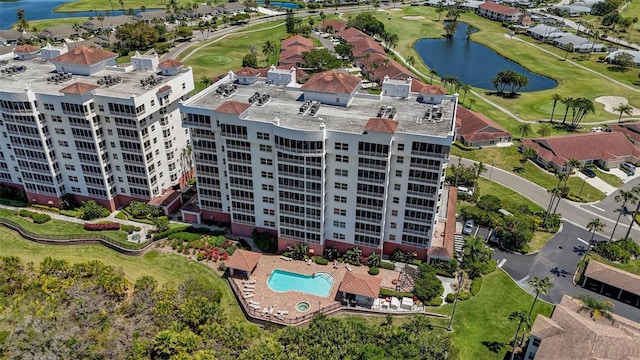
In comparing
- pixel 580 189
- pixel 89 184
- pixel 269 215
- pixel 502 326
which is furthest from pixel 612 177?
pixel 89 184

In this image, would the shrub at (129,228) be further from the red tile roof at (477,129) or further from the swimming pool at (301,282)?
the red tile roof at (477,129)

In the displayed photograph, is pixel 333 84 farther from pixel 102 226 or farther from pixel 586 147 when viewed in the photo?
pixel 586 147

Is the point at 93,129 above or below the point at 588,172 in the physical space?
above

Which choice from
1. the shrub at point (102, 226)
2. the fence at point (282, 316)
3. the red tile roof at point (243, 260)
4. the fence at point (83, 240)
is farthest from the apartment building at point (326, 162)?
the shrub at point (102, 226)

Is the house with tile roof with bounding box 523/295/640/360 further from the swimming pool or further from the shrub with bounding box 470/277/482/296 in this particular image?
the swimming pool

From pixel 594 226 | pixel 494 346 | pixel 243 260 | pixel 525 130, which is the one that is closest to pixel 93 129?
pixel 243 260

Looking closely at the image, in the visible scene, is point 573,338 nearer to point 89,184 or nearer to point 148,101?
point 148,101
